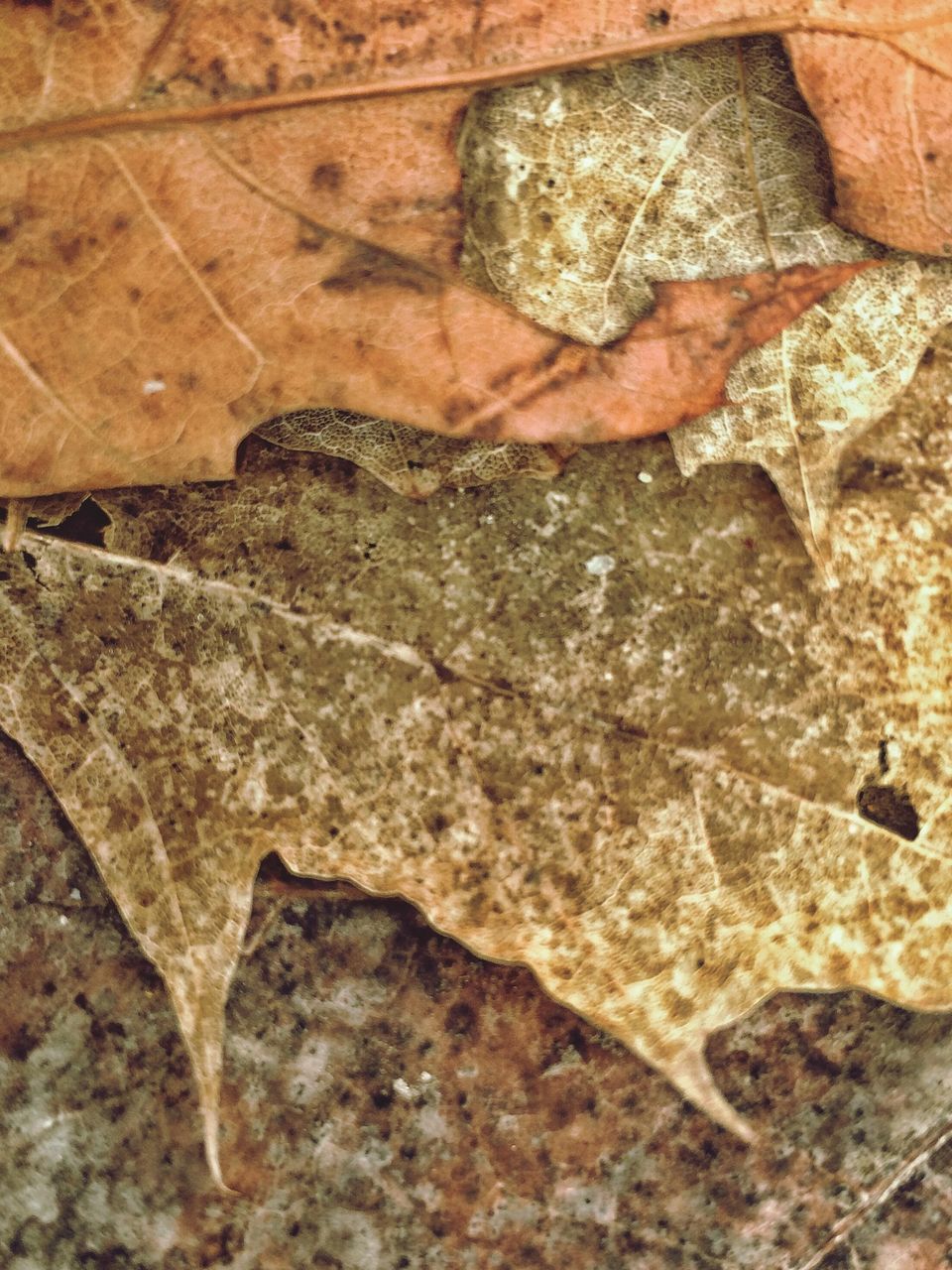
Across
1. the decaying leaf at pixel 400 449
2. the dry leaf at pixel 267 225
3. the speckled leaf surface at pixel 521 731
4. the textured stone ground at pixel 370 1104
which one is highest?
the dry leaf at pixel 267 225

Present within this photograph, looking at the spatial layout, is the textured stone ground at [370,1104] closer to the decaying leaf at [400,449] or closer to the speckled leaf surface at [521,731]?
the speckled leaf surface at [521,731]

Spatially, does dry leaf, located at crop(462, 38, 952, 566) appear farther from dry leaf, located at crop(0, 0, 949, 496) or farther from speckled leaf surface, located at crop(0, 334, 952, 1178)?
speckled leaf surface, located at crop(0, 334, 952, 1178)

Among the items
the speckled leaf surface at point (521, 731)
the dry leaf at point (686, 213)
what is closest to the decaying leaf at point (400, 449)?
the speckled leaf surface at point (521, 731)

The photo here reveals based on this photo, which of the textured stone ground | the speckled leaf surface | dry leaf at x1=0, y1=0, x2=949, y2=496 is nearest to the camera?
dry leaf at x1=0, y1=0, x2=949, y2=496

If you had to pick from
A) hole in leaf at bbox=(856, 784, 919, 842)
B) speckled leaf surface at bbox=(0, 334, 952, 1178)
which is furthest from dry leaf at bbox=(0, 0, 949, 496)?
hole in leaf at bbox=(856, 784, 919, 842)

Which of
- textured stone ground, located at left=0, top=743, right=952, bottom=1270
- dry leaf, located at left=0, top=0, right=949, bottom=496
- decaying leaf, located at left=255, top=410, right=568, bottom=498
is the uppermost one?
dry leaf, located at left=0, top=0, right=949, bottom=496

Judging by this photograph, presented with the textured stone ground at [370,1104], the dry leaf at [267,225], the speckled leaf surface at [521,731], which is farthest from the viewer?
the textured stone ground at [370,1104]

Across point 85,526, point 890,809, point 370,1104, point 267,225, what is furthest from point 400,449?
point 370,1104
